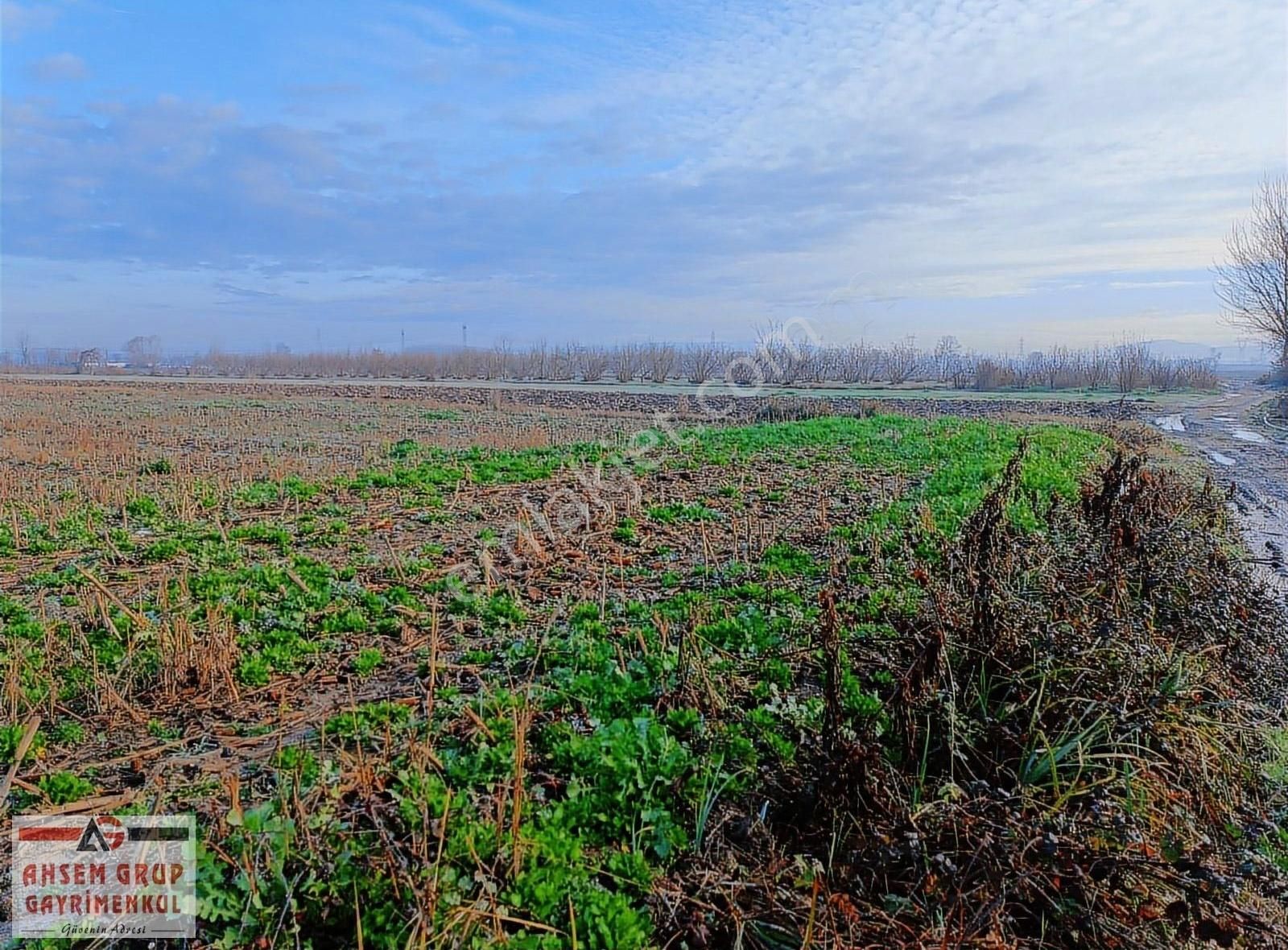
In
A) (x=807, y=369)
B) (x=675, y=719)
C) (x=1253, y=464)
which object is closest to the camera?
(x=675, y=719)

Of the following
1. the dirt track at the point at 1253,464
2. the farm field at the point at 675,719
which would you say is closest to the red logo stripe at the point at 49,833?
the farm field at the point at 675,719

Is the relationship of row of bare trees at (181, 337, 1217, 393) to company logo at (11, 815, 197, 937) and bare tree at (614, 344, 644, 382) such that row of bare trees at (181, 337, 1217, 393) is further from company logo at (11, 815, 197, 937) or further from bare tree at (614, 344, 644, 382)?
company logo at (11, 815, 197, 937)

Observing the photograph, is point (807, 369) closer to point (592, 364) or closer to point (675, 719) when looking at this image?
point (592, 364)

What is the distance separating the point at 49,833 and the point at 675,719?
261cm

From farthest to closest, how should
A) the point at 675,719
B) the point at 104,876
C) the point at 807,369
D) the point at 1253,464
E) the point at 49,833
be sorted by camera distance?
the point at 807,369, the point at 1253,464, the point at 675,719, the point at 49,833, the point at 104,876

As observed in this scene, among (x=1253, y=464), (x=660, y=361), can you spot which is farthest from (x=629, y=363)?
(x=1253, y=464)

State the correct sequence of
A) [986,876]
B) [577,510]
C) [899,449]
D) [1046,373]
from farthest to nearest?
1. [1046,373]
2. [899,449]
3. [577,510]
4. [986,876]

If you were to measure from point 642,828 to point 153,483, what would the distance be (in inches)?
390

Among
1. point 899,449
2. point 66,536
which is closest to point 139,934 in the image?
point 66,536

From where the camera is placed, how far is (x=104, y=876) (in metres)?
2.62

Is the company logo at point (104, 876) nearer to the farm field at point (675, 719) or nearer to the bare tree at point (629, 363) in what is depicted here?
the farm field at point (675, 719)

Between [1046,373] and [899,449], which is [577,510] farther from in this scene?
[1046,373]

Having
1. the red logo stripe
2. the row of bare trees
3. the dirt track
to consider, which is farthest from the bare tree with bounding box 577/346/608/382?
the red logo stripe

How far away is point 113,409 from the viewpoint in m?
22.9
